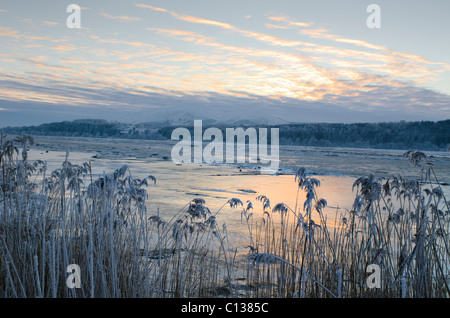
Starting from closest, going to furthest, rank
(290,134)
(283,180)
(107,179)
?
(107,179), (283,180), (290,134)

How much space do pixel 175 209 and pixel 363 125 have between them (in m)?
72.3

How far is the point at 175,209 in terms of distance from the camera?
8562 millimetres

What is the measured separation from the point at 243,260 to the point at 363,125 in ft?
245

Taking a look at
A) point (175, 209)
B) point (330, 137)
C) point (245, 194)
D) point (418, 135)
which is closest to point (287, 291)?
point (175, 209)

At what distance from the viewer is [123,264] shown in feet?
11.9
